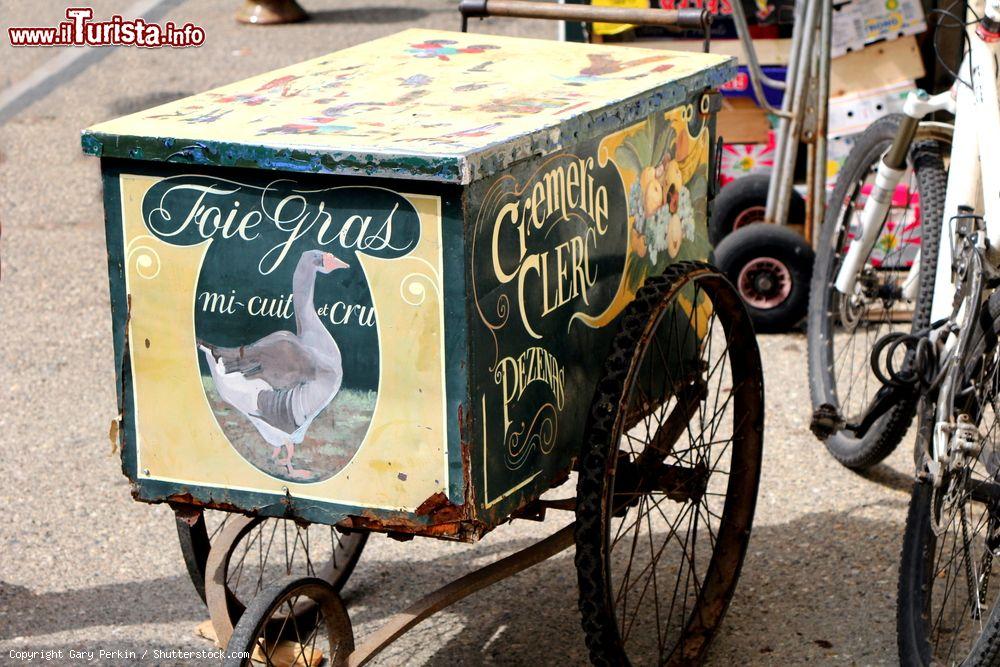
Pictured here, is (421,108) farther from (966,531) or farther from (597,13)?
(966,531)

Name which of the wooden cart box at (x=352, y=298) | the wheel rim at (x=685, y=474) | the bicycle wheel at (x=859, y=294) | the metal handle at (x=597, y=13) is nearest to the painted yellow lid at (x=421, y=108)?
the wooden cart box at (x=352, y=298)

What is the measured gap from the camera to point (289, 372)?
2393 millimetres

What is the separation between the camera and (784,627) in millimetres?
3273

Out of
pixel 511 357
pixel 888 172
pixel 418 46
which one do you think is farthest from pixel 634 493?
pixel 888 172

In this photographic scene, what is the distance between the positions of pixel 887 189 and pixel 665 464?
1.29 metres

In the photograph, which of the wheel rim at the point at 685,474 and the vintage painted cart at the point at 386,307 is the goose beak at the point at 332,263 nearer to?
the vintage painted cart at the point at 386,307

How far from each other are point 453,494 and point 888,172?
2007mm

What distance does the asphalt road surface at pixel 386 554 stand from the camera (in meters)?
3.23

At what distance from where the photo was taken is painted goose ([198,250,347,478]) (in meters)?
2.36

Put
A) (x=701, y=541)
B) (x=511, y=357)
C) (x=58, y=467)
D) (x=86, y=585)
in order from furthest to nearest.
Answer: (x=58, y=467), (x=701, y=541), (x=86, y=585), (x=511, y=357)

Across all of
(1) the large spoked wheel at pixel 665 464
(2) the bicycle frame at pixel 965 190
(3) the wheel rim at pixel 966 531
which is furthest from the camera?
(2) the bicycle frame at pixel 965 190

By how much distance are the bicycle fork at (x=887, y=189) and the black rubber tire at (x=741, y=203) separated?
A: 1.18 meters

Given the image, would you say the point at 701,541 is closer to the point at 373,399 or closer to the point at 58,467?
the point at 373,399

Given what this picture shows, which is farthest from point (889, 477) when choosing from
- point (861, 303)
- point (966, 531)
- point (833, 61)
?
point (833, 61)
